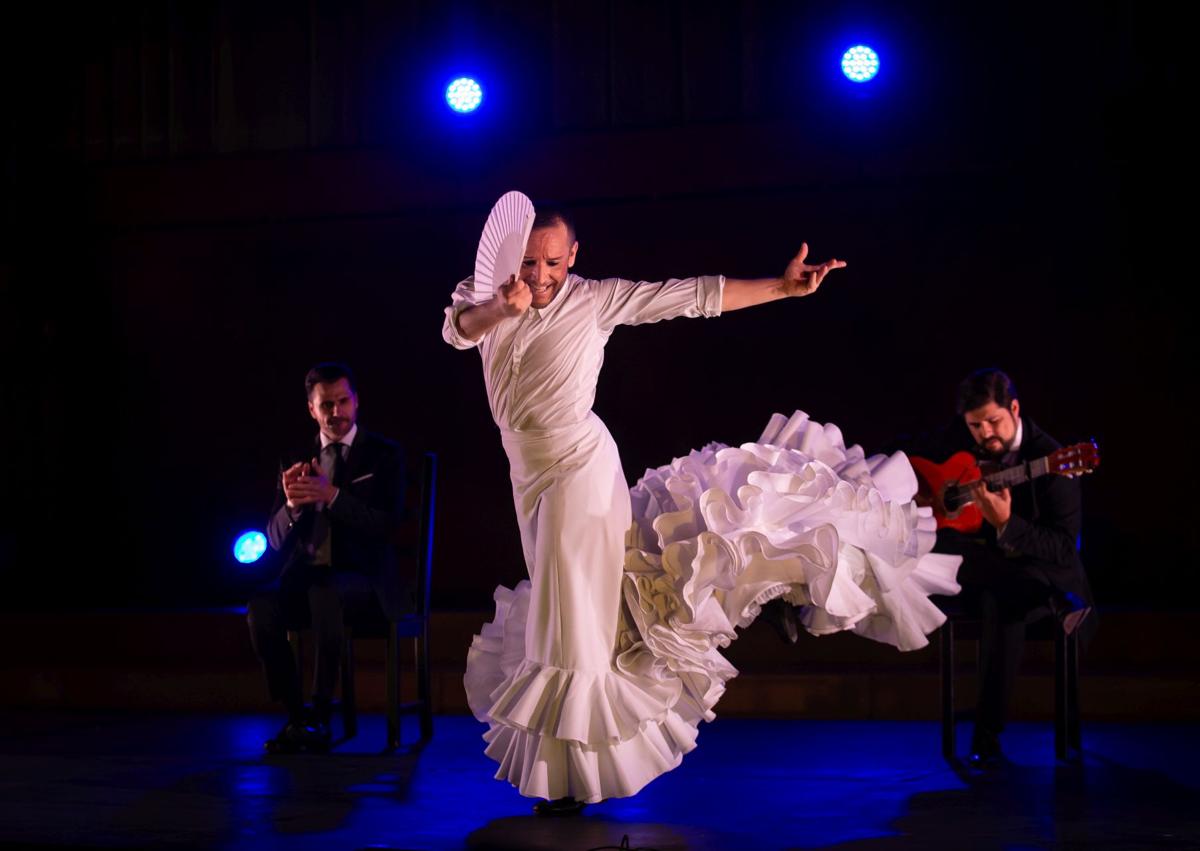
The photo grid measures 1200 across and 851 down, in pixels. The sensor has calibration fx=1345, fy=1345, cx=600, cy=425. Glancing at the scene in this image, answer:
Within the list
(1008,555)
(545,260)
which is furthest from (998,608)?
(545,260)

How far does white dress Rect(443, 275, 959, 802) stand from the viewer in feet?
10.2

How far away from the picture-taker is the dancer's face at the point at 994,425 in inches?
161

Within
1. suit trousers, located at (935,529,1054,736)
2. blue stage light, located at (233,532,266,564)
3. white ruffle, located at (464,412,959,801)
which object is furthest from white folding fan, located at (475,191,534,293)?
blue stage light, located at (233,532,266,564)

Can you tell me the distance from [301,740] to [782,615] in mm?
1766

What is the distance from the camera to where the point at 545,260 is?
324cm

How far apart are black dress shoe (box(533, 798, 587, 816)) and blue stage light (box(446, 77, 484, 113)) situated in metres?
3.82

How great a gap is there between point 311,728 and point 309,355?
2567 mm

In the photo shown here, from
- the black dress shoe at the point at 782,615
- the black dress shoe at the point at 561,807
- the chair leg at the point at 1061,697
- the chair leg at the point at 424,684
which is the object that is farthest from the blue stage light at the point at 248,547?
the chair leg at the point at 1061,697

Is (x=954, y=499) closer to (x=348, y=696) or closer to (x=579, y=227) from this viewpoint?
(x=348, y=696)

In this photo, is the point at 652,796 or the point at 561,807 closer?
the point at 561,807

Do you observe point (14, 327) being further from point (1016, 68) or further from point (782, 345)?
point (1016, 68)

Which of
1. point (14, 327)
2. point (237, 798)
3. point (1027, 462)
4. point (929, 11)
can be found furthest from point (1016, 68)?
point (14, 327)

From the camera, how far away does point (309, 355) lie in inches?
253

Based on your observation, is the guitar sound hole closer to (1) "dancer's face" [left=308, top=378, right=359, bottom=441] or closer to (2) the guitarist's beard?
(2) the guitarist's beard
